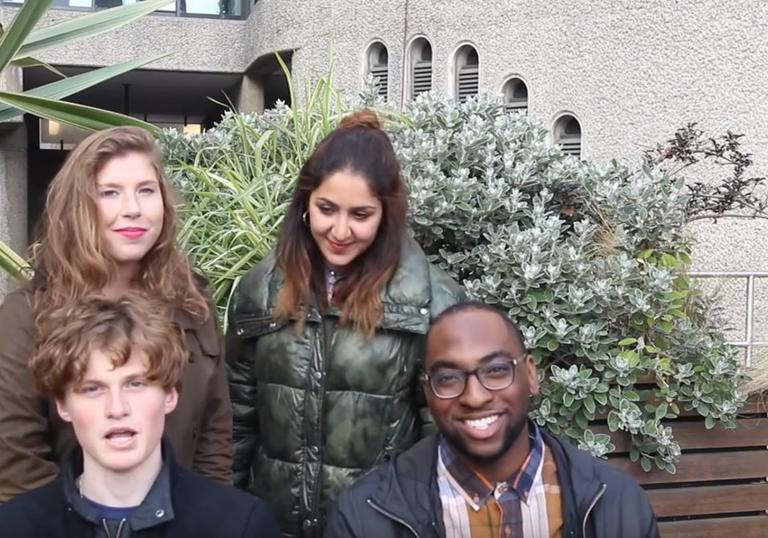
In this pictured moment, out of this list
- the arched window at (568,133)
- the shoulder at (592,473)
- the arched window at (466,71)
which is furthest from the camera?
the arched window at (466,71)

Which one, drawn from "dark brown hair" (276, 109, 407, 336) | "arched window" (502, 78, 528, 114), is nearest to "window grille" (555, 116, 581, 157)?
"arched window" (502, 78, 528, 114)

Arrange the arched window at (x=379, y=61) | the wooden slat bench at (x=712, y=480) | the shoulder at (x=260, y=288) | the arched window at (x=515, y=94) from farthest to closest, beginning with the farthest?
the arched window at (x=379, y=61) < the arched window at (x=515, y=94) < the wooden slat bench at (x=712, y=480) < the shoulder at (x=260, y=288)

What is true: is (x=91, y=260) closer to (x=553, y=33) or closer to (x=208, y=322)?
(x=208, y=322)

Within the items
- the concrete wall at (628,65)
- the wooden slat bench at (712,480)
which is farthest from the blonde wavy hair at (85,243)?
the concrete wall at (628,65)

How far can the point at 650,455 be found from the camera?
147 inches

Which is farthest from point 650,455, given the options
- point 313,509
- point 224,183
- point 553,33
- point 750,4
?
point 553,33

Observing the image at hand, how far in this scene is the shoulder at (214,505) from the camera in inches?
77.5

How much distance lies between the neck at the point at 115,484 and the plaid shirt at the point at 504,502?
0.65 metres

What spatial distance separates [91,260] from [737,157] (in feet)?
13.1

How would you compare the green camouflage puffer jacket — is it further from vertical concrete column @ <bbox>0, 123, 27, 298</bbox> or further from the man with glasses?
Result: vertical concrete column @ <bbox>0, 123, 27, 298</bbox>

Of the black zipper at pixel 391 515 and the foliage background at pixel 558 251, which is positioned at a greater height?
the foliage background at pixel 558 251

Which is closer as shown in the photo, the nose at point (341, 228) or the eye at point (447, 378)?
the eye at point (447, 378)

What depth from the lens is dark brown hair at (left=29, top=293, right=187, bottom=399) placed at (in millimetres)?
1885

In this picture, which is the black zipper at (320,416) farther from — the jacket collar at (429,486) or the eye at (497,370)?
the eye at (497,370)
